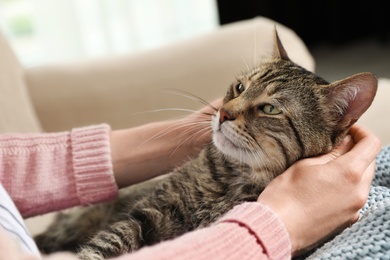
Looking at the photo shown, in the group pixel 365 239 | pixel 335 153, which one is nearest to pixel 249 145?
pixel 335 153

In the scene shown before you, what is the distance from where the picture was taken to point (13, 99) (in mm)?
1441

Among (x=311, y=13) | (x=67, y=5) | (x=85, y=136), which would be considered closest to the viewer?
(x=85, y=136)

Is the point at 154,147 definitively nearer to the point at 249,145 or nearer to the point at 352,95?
the point at 249,145

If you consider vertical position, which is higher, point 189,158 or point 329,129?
point 329,129

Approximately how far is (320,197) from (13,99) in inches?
38.2

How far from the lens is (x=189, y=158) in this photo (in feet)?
3.84

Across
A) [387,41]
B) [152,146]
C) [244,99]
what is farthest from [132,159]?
[387,41]

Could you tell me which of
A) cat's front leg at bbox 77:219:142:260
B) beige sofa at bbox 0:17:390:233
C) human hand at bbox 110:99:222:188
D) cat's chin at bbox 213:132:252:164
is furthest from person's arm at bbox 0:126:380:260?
beige sofa at bbox 0:17:390:233

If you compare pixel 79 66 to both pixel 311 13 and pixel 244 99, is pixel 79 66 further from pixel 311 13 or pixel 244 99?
pixel 311 13

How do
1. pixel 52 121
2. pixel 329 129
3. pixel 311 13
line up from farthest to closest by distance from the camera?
pixel 311 13, pixel 52 121, pixel 329 129

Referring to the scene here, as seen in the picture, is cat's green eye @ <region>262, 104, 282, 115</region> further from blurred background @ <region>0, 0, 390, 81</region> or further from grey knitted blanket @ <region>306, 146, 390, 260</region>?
blurred background @ <region>0, 0, 390, 81</region>

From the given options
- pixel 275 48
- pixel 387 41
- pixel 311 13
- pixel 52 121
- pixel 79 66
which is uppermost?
pixel 275 48

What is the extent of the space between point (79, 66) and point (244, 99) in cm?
80

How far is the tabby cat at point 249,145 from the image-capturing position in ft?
3.06
